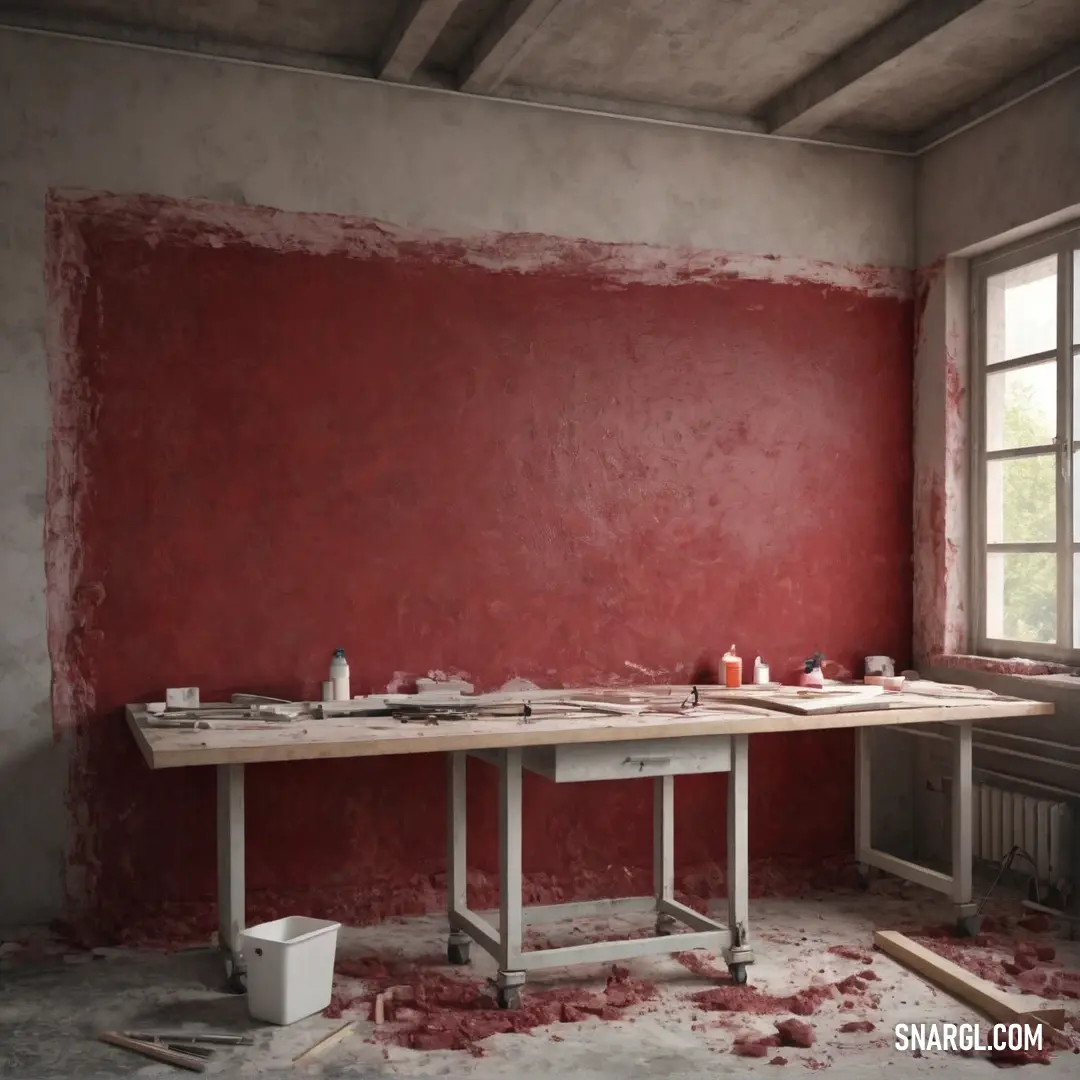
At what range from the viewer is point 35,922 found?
4.26 meters

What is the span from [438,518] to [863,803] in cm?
226

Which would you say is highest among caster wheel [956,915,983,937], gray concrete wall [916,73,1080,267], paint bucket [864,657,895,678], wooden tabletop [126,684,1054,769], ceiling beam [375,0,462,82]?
ceiling beam [375,0,462,82]

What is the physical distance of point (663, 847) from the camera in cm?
451

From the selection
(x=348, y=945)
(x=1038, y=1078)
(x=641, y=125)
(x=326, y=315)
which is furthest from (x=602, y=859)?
(x=641, y=125)

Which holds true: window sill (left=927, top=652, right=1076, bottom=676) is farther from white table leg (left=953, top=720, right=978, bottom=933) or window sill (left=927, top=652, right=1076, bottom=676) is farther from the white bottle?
the white bottle

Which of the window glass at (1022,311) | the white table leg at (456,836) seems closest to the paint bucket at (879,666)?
the window glass at (1022,311)

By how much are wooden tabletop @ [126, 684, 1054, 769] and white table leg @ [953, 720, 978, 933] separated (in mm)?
216

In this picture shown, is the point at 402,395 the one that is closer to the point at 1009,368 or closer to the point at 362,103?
the point at 362,103

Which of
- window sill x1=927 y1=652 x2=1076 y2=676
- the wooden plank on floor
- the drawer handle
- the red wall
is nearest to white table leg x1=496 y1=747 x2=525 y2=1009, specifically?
the drawer handle

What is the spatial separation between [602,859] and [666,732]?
1.40m

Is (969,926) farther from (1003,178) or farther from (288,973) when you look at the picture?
(1003,178)

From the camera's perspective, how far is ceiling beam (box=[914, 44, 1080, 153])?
179 inches

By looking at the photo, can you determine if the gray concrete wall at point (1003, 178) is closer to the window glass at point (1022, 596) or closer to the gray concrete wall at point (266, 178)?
the gray concrete wall at point (266, 178)

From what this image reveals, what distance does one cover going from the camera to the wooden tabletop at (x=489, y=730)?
341 cm
